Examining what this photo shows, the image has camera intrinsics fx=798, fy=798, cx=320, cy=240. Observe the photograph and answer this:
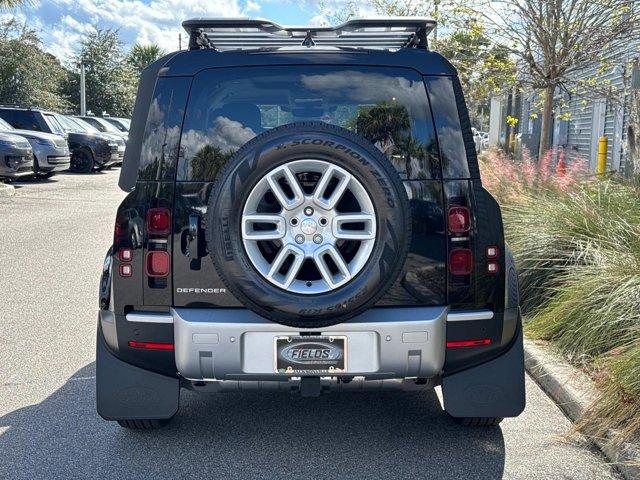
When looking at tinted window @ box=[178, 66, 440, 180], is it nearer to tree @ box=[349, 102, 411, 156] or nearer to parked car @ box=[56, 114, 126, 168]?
tree @ box=[349, 102, 411, 156]

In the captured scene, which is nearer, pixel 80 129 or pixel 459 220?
pixel 459 220

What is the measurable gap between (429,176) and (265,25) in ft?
4.18

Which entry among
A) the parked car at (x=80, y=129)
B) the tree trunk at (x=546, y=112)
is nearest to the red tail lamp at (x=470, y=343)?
the tree trunk at (x=546, y=112)

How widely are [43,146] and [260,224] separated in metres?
17.1

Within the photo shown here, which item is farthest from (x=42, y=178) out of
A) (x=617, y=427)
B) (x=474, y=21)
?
(x=617, y=427)

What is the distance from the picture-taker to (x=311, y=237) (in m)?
3.46

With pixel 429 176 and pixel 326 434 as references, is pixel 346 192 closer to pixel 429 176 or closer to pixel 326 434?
pixel 429 176

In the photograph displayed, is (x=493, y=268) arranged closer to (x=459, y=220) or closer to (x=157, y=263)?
(x=459, y=220)

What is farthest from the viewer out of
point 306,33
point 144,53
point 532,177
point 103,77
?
point 144,53

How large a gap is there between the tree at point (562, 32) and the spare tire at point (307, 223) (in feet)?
22.5

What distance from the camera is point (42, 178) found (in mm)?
21328

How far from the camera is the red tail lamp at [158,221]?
362 cm

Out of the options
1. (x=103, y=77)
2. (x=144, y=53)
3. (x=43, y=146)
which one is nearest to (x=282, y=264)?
(x=43, y=146)

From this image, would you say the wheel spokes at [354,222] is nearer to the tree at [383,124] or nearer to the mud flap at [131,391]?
the tree at [383,124]
